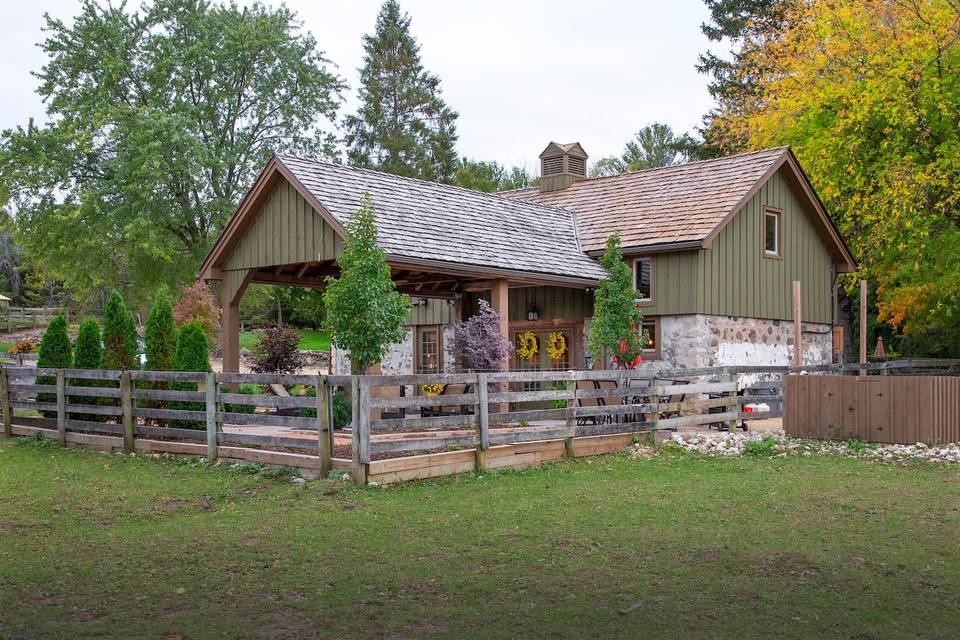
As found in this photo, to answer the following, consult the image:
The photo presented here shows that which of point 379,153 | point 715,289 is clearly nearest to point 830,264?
point 715,289

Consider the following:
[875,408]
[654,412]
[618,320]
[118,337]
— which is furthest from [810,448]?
[118,337]

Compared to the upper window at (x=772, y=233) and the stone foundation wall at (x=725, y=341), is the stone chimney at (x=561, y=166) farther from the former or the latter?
the stone foundation wall at (x=725, y=341)

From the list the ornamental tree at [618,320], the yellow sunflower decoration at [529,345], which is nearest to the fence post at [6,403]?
the ornamental tree at [618,320]

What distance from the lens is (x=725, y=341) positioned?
19703 millimetres

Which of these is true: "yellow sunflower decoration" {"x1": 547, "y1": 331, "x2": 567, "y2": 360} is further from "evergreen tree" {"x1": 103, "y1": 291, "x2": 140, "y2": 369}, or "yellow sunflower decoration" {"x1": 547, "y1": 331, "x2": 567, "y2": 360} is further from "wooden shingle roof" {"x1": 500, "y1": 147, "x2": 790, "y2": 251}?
"evergreen tree" {"x1": 103, "y1": 291, "x2": 140, "y2": 369}

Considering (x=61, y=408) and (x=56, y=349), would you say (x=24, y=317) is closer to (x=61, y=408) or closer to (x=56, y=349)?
(x=56, y=349)

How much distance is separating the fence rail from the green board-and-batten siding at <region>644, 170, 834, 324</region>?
3628 millimetres

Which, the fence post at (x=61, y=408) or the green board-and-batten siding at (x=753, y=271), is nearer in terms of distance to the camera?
the fence post at (x=61, y=408)

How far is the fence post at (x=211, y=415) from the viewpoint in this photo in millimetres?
11211

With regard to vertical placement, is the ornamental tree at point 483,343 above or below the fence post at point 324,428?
above

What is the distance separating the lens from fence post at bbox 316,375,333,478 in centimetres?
1006

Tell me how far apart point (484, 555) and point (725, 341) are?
13.8 meters

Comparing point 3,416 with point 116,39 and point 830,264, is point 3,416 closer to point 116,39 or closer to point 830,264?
point 830,264

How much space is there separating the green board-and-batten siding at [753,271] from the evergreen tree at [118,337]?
1008cm
